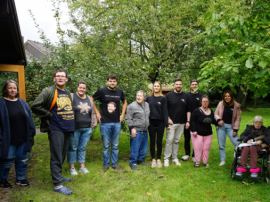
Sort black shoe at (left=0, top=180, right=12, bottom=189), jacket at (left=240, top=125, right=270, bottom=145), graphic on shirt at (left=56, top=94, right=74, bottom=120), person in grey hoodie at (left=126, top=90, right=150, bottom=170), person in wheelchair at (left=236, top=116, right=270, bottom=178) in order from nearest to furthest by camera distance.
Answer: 1. graphic on shirt at (left=56, top=94, right=74, bottom=120)
2. black shoe at (left=0, top=180, right=12, bottom=189)
3. person in wheelchair at (left=236, top=116, right=270, bottom=178)
4. jacket at (left=240, top=125, right=270, bottom=145)
5. person in grey hoodie at (left=126, top=90, right=150, bottom=170)

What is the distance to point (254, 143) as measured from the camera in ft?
14.8

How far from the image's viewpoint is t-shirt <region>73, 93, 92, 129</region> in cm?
449

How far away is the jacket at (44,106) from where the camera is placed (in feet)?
11.9

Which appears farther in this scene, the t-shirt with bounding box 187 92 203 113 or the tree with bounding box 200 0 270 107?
the t-shirt with bounding box 187 92 203 113

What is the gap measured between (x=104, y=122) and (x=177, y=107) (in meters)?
1.88

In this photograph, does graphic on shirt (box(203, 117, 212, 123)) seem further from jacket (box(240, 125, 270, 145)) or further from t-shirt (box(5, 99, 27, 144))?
t-shirt (box(5, 99, 27, 144))

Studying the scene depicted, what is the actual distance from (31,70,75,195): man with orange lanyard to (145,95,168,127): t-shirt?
2020 mm

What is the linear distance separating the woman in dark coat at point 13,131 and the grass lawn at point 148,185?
0.43m

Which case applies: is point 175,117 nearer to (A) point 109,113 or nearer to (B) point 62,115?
(A) point 109,113

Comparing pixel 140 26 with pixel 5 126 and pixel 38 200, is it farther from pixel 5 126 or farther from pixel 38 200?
pixel 38 200

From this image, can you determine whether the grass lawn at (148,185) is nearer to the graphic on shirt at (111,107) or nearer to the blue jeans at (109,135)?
the blue jeans at (109,135)

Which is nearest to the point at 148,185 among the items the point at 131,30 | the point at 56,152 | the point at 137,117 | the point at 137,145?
the point at 137,145

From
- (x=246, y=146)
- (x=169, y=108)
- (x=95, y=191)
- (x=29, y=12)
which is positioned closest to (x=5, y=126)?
(x=95, y=191)

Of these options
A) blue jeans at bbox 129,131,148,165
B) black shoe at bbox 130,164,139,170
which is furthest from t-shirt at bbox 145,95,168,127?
black shoe at bbox 130,164,139,170
